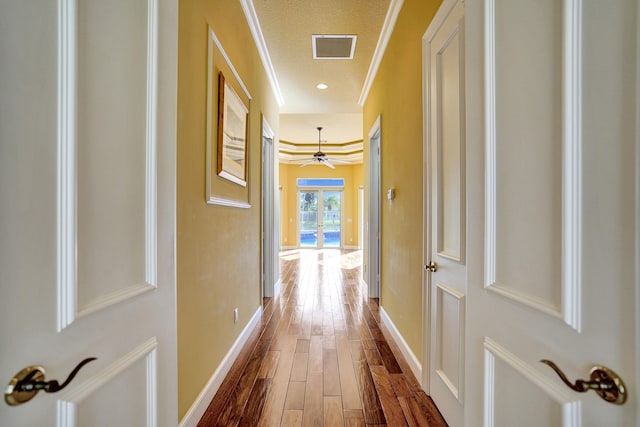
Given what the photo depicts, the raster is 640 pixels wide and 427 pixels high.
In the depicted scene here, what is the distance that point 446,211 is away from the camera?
1663 millimetres

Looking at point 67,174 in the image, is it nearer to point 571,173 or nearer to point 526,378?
point 571,173

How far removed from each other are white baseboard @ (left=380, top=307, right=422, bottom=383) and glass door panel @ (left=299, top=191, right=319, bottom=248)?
276 inches

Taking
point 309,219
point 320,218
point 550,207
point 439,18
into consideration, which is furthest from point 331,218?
point 550,207

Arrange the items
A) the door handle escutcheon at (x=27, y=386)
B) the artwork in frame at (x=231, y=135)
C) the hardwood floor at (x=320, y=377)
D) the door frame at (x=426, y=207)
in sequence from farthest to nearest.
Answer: the artwork in frame at (x=231, y=135) → the door frame at (x=426, y=207) → the hardwood floor at (x=320, y=377) → the door handle escutcheon at (x=27, y=386)

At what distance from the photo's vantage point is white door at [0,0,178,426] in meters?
0.50

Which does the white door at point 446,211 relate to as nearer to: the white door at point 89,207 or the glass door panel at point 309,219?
the white door at point 89,207

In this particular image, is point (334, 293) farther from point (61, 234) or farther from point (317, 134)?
point (317, 134)

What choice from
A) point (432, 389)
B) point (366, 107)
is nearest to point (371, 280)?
point (432, 389)

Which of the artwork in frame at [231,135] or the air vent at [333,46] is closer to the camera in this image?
the artwork in frame at [231,135]

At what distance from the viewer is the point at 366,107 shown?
14.0 feet

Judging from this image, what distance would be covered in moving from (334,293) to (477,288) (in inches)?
141

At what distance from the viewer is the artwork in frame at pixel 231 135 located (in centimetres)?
192

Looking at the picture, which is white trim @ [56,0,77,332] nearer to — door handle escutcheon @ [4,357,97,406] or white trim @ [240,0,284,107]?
door handle escutcheon @ [4,357,97,406]

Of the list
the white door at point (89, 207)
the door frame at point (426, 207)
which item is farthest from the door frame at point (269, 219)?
the white door at point (89, 207)
